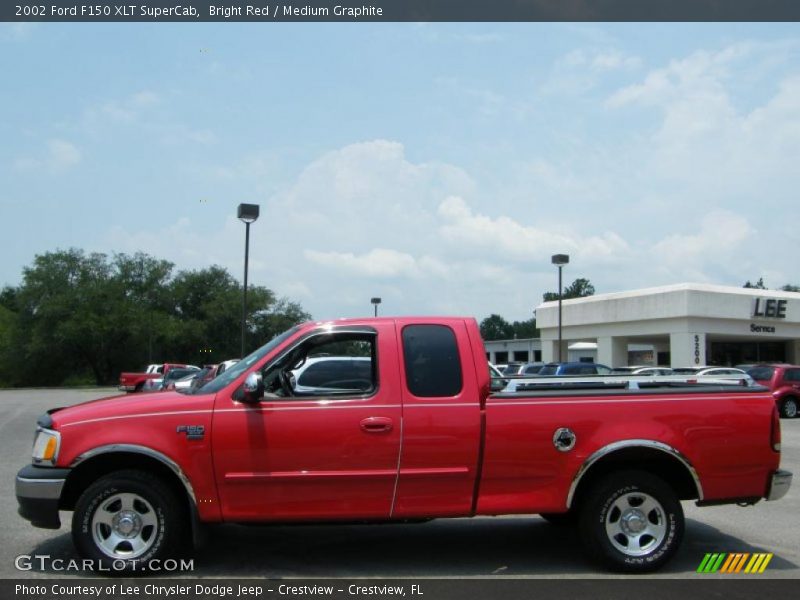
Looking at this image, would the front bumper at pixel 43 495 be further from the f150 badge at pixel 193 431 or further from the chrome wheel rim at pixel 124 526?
the f150 badge at pixel 193 431

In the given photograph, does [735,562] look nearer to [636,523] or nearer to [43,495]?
[636,523]

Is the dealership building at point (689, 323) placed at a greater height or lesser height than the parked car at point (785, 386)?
greater

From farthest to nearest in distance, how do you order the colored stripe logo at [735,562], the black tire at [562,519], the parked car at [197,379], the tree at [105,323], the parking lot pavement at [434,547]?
1. the tree at [105,323]
2. the black tire at [562,519]
3. the parked car at [197,379]
4. the colored stripe logo at [735,562]
5. the parking lot pavement at [434,547]

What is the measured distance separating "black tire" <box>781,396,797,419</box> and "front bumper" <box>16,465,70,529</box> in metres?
23.2

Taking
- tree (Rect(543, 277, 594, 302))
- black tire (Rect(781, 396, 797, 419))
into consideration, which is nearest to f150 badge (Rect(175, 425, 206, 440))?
black tire (Rect(781, 396, 797, 419))

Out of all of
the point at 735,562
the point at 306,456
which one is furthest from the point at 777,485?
the point at 306,456

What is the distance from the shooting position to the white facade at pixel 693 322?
135 ft

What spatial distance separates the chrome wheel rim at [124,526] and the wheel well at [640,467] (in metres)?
Result: 3.40

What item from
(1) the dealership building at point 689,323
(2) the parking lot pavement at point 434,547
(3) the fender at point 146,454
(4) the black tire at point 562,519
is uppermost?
(1) the dealership building at point 689,323

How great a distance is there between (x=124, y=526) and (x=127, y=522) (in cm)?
4

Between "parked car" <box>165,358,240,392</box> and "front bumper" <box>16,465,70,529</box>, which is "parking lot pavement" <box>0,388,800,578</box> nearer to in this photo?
"front bumper" <box>16,465,70,529</box>

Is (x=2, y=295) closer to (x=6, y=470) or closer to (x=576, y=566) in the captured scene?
(x=6, y=470)

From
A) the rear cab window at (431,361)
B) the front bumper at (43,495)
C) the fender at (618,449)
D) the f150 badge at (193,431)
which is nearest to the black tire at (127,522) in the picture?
the front bumper at (43,495)

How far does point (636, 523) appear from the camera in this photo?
6344mm
